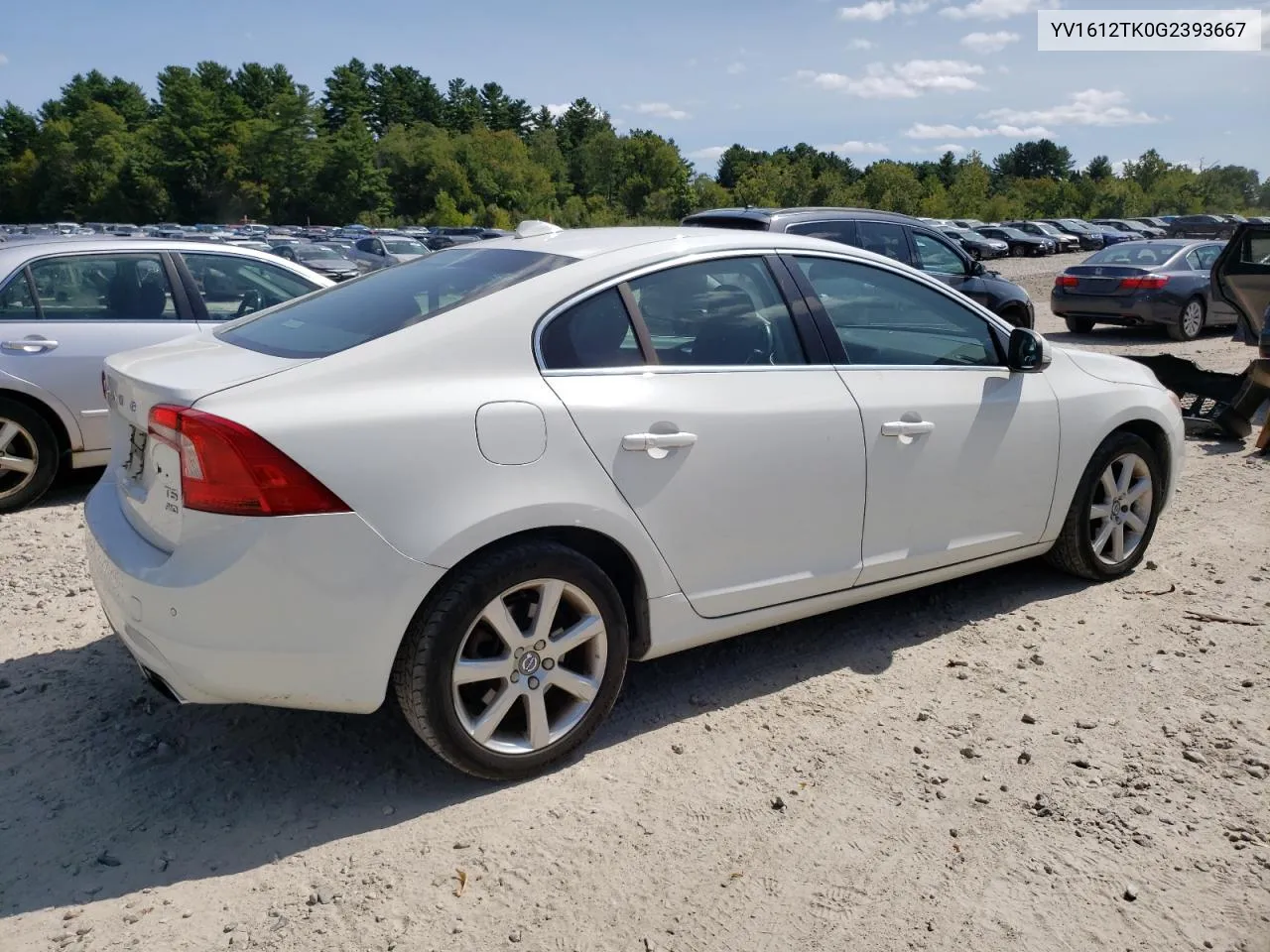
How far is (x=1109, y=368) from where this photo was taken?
486 cm

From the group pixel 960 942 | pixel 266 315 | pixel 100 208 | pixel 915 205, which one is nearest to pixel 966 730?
pixel 960 942

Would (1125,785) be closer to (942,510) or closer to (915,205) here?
(942,510)

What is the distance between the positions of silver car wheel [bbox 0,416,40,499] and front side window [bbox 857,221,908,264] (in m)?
7.26

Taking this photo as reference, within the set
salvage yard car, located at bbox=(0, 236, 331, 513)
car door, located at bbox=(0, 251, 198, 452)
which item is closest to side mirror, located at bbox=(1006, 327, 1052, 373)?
salvage yard car, located at bbox=(0, 236, 331, 513)

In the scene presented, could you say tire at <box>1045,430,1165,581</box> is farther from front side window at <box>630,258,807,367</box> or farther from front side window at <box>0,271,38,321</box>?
front side window at <box>0,271,38,321</box>

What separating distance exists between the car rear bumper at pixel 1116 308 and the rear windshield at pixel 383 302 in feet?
44.3

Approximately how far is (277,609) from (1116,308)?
14.8m

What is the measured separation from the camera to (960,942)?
2.54m

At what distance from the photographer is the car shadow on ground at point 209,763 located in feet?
9.39

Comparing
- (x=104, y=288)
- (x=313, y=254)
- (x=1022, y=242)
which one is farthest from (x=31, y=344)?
(x=1022, y=242)

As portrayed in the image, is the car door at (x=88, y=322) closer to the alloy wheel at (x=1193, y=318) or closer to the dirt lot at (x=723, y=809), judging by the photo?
the dirt lot at (x=723, y=809)

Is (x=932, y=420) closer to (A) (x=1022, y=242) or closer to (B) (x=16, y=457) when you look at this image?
(B) (x=16, y=457)

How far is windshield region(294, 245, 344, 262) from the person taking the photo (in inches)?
1135

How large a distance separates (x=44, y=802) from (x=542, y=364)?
6.39 feet
